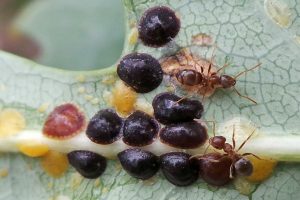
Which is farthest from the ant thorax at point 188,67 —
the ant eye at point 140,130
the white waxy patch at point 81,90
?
the white waxy patch at point 81,90

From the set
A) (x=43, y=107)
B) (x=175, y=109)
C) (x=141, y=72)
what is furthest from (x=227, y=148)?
(x=43, y=107)

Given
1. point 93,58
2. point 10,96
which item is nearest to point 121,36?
point 93,58

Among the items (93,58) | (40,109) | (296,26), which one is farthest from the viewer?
(93,58)

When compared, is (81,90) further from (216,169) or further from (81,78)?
(216,169)

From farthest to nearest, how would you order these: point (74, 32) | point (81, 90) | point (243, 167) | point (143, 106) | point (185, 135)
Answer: point (74, 32)
point (81, 90)
point (143, 106)
point (185, 135)
point (243, 167)

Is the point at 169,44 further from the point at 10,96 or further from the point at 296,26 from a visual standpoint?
the point at 10,96
